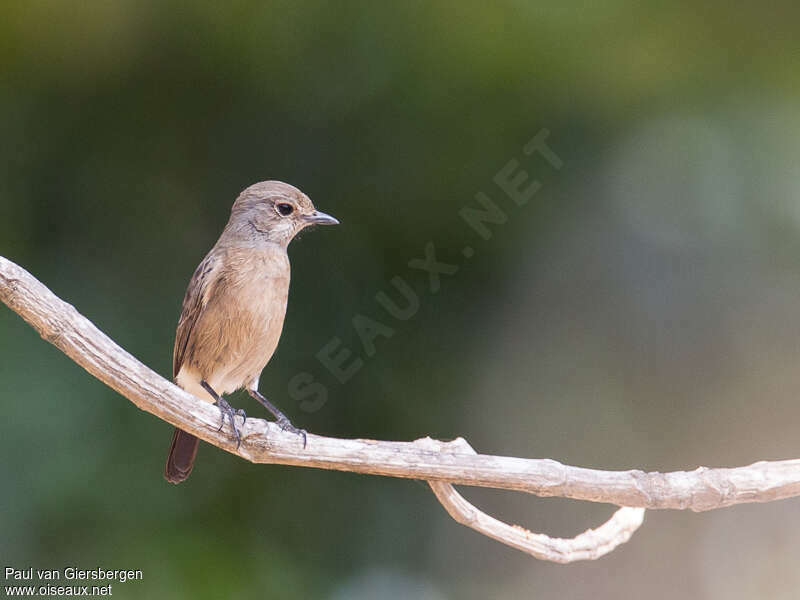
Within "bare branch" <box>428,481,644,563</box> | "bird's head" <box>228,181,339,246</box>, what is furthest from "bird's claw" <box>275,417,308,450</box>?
"bird's head" <box>228,181,339,246</box>

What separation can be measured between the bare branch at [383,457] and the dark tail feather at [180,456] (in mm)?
596

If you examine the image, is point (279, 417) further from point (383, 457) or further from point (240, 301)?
point (383, 457)

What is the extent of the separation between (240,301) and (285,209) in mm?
457

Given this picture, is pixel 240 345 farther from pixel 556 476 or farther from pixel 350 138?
pixel 350 138

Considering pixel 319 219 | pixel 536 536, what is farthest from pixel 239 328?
pixel 536 536

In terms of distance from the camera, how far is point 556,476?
10.1 ft

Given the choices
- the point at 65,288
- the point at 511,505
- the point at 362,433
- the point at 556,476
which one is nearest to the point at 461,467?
the point at 556,476

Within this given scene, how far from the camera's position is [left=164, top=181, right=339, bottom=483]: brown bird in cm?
356

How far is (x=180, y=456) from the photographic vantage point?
3641mm

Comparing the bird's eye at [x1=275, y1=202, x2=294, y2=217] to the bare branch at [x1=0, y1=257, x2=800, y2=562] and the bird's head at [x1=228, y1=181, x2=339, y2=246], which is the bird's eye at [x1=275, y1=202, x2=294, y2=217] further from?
the bare branch at [x1=0, y1=257, x2=800, y2=562]

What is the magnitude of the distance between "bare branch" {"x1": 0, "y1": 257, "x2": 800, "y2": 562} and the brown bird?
1.53ft

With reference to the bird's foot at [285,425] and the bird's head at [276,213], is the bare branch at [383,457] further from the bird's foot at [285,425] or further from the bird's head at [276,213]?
the bird's head at [276,213]

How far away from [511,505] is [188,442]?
213 cm

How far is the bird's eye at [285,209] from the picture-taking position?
3680 millimetres
